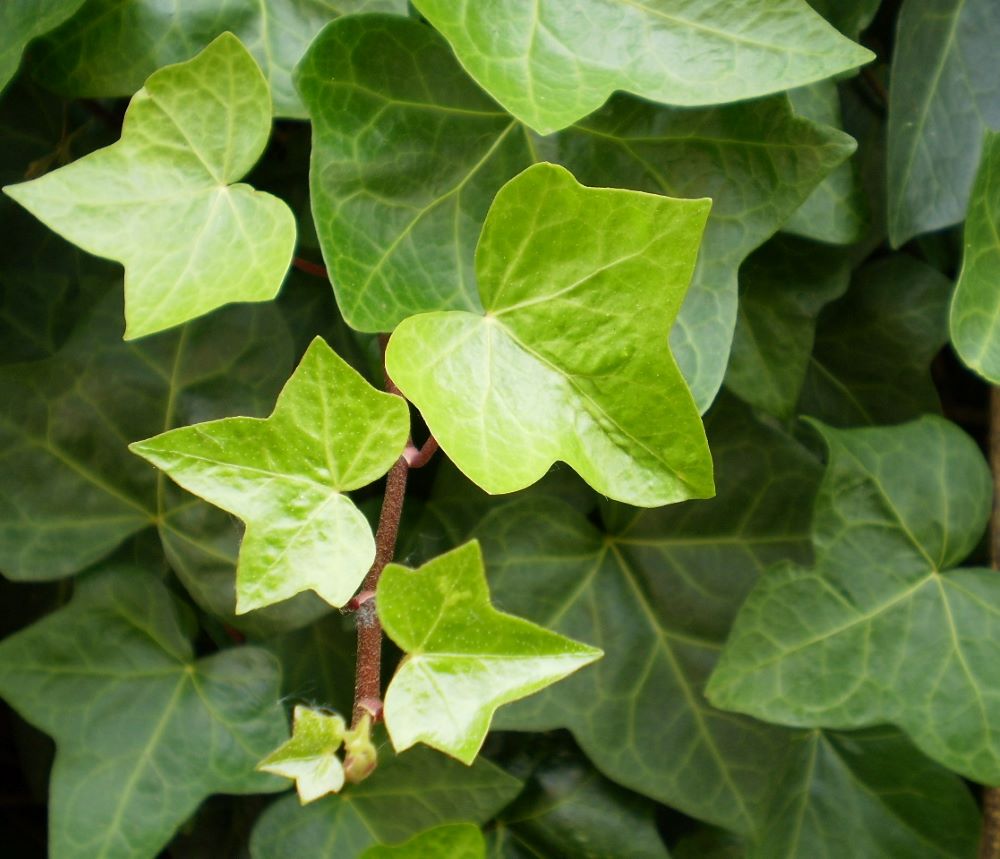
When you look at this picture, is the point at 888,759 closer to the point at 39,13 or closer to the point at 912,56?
the point at 912,56

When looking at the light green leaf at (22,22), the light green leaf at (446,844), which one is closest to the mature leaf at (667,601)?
the light green leaf at (446,844)

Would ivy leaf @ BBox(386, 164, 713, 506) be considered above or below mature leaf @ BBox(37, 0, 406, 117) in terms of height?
below

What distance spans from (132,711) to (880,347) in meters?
0.57

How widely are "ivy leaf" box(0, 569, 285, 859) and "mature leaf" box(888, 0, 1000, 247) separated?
50 centimetres

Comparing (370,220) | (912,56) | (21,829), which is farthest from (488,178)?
(21,829)

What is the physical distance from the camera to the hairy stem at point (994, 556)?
64 centimetres

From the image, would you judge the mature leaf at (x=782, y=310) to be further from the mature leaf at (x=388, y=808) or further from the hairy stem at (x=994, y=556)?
the mature leaf at (x=388, y=808)

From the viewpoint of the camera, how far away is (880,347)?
719 millimetres

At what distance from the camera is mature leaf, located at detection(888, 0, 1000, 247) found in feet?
2.08

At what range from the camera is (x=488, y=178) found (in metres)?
0.55

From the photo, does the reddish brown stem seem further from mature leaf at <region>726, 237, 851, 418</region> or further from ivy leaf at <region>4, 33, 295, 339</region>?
mature leaf at <region>726, 237, 851, 418</region>

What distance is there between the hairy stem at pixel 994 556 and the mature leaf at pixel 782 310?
15 cm

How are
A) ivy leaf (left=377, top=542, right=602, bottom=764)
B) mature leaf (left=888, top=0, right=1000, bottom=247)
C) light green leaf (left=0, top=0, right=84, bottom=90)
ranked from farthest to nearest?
mature leaf (left=888, top=0, right=1000, bottom=247)
light green leaf (left=0, top=0, right=84, bottom=90)
ivy leaf (left=377, top=542, right=602, bottom=764)

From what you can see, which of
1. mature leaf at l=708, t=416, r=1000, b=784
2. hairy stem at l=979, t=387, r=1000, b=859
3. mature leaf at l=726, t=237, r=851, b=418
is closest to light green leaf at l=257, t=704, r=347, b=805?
mature leaf at l=708, t=416, r=1000, b=784
